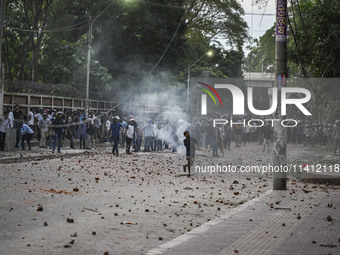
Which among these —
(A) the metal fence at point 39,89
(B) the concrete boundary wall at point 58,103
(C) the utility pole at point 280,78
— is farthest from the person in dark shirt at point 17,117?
(C) the utility pole at point 280,78

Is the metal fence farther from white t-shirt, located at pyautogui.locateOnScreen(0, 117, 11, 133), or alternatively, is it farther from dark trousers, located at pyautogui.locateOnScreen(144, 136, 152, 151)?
dark trousers, located at pyautogui.locateOnScreen(144, 136, 152, 151)

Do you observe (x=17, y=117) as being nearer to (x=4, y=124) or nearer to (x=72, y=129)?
(x=4, y=124)

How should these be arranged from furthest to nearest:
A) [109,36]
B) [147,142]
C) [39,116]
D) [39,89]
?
[109,36], [147,142], [39,89], [39,116]

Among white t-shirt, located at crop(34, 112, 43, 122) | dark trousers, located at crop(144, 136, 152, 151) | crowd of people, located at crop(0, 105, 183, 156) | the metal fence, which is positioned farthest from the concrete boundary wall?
dark trousers, located at crop(144, 136, 152, 151)

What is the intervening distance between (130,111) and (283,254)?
37626 mm

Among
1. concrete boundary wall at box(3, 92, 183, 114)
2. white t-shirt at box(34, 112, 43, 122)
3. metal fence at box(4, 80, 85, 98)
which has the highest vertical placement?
metal fence at box(4, 80, 85, 98)

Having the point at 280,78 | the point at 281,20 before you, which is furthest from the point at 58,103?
the point at 281,20

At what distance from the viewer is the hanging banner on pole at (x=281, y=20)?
12.9 metres

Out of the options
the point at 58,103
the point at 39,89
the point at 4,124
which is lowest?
the point at 4,124

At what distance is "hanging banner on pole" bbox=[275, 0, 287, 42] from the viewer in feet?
42.5

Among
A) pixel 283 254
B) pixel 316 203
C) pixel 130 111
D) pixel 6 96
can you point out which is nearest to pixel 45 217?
pixel 283 254

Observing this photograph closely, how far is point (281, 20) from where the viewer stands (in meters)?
13.0

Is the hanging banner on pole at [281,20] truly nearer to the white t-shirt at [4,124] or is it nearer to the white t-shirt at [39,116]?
the white t-shirt at [4,124]

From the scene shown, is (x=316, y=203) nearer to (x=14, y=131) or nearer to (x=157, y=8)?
(x=14, y=131)
